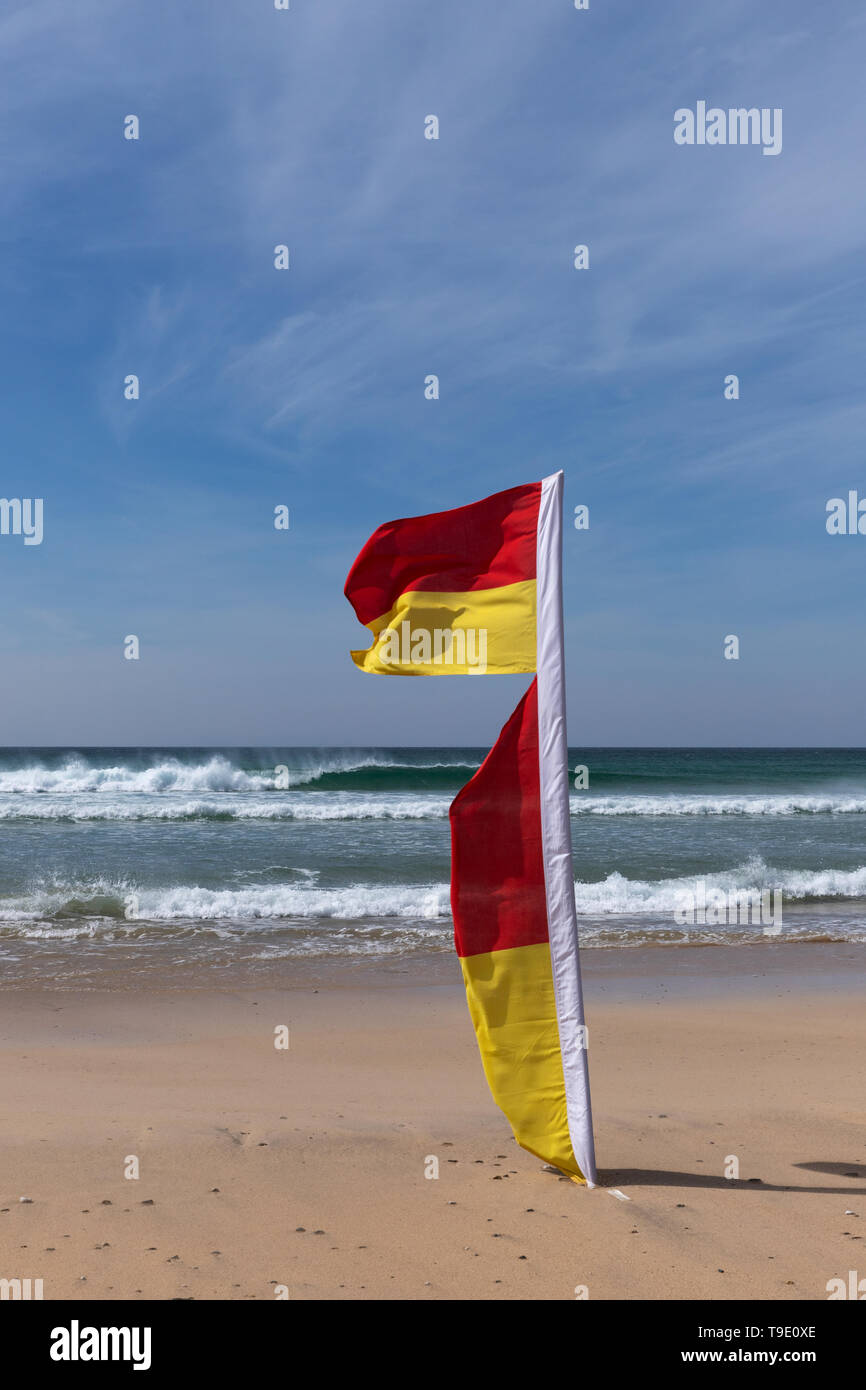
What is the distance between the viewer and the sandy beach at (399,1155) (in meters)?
3.86

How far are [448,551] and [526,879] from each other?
1729 millimetres

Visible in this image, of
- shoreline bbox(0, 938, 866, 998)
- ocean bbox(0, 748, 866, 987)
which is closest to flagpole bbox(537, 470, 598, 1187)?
shoreline bbox(0, 938, 866, 998)

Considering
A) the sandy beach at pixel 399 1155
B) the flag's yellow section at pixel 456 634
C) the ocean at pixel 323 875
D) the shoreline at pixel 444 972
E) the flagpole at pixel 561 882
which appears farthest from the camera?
the ocean at pixel 323 875

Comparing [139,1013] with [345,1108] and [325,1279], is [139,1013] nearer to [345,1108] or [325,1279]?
[345,1108]

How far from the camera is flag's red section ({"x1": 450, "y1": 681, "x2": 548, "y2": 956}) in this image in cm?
471

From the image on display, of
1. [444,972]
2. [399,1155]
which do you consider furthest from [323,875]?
[399,1155]

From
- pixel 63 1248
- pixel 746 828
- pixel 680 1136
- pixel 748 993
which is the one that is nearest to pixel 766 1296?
pixel 680 1136

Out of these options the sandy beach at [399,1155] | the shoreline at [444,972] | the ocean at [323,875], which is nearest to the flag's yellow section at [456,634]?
the sandy beach at [399,1155]

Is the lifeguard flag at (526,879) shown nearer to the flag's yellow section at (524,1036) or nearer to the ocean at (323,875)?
the flag's yellow section at (524,1036)

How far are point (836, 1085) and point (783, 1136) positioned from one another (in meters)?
1.28

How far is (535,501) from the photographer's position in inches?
195

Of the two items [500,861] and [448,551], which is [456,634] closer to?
[448,551]

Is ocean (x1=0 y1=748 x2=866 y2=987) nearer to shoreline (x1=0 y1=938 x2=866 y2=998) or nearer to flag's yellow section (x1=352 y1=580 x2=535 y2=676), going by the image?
shoreline (x1=0 y1=938 x2=866 y2=998)

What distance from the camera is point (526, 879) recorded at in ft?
15.5
